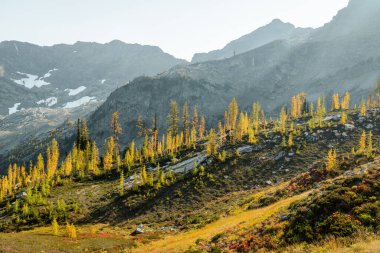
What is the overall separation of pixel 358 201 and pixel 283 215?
9031 mm

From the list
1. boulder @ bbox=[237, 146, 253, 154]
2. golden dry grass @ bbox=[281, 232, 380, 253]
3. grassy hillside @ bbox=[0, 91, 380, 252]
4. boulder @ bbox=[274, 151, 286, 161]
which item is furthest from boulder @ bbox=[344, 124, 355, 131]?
golden dry grass @ bbox=[281, 232, 380, 253]

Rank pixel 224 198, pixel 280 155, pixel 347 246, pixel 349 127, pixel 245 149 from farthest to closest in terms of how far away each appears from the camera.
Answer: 1. pixel 349 127
2. pixel 245 149
3. pixel 280 155
4. pixel 224 198
5. pixel 347 246

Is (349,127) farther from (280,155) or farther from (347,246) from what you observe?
(347,246)

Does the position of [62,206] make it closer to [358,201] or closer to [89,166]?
[89,166]

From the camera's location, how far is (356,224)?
2725 cm

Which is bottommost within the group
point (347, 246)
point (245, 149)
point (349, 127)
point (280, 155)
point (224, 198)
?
point (224, 198)

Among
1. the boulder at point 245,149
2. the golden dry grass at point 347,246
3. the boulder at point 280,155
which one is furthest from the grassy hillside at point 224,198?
the boulder at point 245,149

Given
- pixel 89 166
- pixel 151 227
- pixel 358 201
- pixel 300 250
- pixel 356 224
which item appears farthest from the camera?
pixel 89 166

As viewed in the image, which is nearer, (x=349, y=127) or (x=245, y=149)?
(x=245, y=149)

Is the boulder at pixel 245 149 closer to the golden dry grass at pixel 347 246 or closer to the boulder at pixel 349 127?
the boulder at pixel 349 127

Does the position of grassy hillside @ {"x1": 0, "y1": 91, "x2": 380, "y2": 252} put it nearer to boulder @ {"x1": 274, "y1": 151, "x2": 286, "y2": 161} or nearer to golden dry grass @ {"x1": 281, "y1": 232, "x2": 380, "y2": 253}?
golden dry grass @ {"x1": 281, "y1": 232, "x2": 380, "y2": 253}

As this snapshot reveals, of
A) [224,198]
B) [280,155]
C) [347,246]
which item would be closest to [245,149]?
[280,155]

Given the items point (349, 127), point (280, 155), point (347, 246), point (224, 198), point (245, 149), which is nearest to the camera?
point (347, 246)

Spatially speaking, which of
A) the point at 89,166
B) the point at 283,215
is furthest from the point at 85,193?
the point at 283,215
